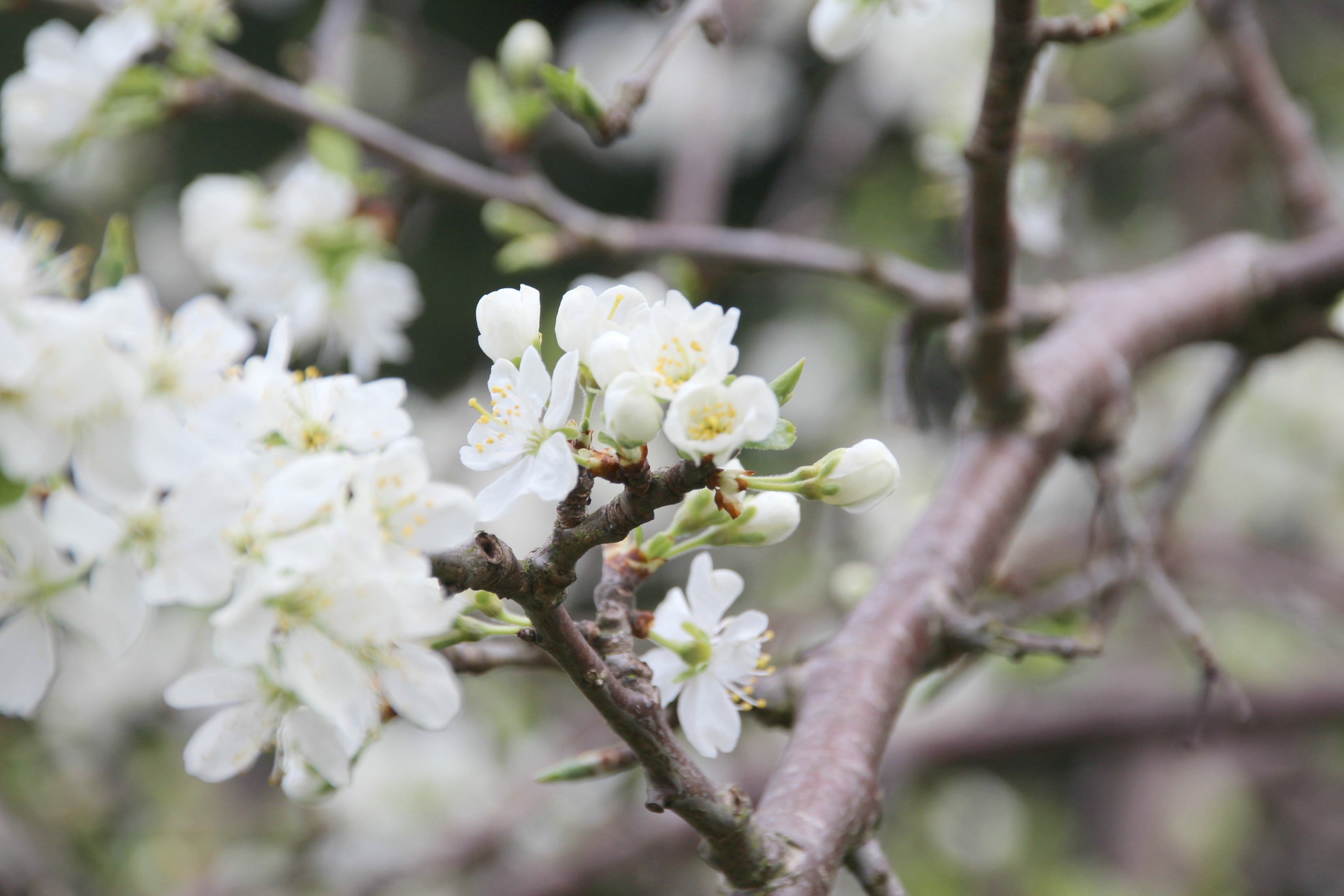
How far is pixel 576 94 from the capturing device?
0.84 m

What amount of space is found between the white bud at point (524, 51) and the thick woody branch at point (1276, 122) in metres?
1.09

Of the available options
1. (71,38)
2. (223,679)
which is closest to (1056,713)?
(223,679)

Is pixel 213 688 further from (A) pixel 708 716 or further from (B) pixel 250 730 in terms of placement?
(A) pixel 708 716

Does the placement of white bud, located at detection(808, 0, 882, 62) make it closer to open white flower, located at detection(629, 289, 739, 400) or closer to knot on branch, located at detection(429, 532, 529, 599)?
open white flower, located at detection(629, 289, 739, 400)

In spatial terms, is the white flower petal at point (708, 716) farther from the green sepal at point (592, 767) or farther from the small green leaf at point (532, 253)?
the small green leaf at point (532, 253)

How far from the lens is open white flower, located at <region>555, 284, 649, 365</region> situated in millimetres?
625

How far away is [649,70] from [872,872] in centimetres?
64

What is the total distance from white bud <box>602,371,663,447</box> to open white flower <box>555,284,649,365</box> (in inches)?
2.4

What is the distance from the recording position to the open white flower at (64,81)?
129cm

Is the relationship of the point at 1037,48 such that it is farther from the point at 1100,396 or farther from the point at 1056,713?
the point at 1056,713

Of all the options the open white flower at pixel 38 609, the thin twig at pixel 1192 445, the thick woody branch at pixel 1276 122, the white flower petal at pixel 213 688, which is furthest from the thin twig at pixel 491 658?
the thick woody branch at pixel 1276 122

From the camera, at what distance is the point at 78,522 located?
19.9 inches

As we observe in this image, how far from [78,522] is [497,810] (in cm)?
193

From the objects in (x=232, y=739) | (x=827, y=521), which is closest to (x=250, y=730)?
(x=232, y=739)
